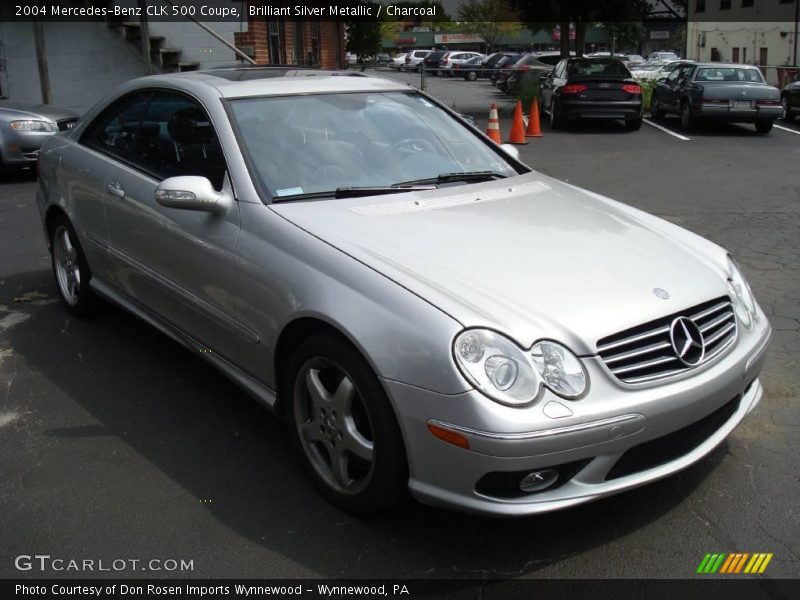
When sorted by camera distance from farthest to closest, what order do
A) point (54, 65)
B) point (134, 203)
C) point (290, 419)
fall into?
point (54, 65) < point (134, 203) < point (290, 419)

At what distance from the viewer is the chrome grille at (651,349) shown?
9.41 feet

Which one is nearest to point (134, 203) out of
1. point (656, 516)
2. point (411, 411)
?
Answer: point (411, 411)

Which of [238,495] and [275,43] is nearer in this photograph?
[238,495]

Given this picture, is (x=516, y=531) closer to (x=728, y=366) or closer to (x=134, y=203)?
(x=728, y=366)

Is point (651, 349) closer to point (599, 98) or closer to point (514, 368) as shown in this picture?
point (514, 368)

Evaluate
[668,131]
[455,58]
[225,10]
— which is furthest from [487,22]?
[225,10]

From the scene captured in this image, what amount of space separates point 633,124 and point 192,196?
594 inches

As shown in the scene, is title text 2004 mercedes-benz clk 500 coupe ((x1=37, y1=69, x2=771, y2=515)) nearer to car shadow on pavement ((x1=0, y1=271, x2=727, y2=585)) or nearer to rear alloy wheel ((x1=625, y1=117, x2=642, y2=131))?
car shadow on pavement ((x1=0, y1=271, x2=727, y2=585))

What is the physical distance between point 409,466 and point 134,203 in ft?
7.74

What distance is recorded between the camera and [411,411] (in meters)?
2.79

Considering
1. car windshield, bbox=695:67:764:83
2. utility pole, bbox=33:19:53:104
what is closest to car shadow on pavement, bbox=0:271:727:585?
utility pole, bbox=33:19:53:104

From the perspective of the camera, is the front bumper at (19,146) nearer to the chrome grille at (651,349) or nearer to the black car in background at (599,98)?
the chrome grille at (651,349)

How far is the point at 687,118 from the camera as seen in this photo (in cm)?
1708

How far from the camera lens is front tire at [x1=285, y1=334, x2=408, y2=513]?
2.93 m
